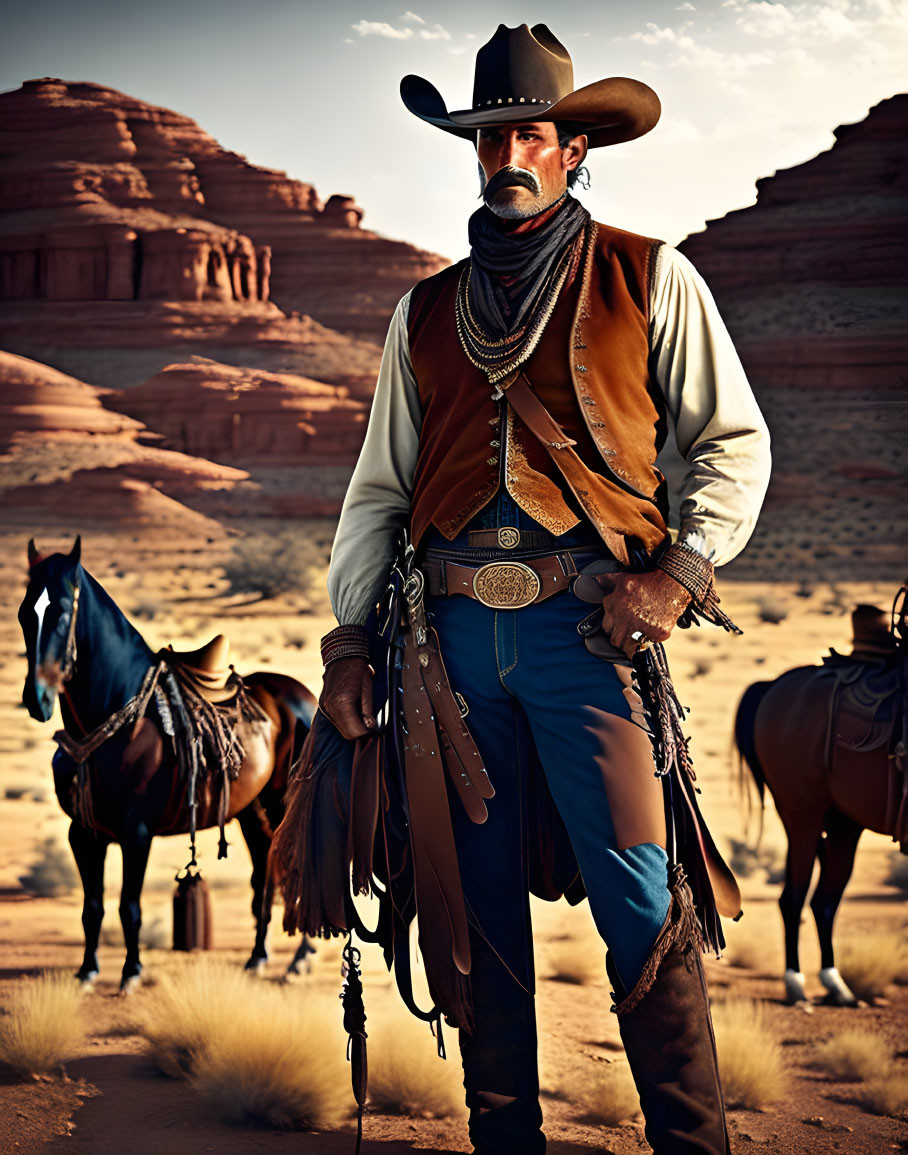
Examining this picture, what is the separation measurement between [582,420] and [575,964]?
3.73m

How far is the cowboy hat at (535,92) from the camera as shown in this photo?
2.20 metres

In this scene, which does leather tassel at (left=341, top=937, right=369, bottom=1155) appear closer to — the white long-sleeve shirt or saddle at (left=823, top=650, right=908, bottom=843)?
the white long-sleeve shirt

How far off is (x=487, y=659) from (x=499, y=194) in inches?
33.4

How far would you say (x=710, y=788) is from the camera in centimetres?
995

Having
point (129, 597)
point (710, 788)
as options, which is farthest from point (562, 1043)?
point (129, 597)

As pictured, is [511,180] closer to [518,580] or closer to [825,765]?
[518,580]

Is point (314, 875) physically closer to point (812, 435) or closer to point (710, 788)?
point (710, 788)

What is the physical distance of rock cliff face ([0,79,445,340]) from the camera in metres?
38.3

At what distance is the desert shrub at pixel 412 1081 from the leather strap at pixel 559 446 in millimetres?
2110

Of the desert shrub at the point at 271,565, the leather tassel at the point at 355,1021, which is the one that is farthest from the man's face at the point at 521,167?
the desert shrub at the point at 271,565

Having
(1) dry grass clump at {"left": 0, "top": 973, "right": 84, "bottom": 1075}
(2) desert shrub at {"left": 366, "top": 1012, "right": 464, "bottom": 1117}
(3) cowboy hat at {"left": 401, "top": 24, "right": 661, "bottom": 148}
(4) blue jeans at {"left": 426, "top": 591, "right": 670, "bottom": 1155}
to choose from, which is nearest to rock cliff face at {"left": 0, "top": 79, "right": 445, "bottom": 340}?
(1) dry grass clump at {"left": 0, "top": 973, "right": 84, "bottom": 1075}

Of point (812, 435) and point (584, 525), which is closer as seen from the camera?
point (584, 525)

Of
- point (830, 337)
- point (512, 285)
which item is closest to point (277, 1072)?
point (512, 285)

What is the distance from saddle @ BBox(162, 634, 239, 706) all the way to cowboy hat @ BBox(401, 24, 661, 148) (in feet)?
9.32
